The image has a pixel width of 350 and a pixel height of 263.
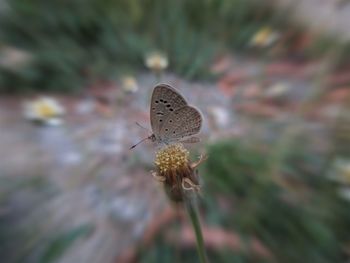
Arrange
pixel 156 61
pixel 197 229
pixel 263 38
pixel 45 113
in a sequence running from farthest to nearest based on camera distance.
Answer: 1. pixel 263 38
2. pixel 156 61
3. pixel 45 113
4. pixel 197 229

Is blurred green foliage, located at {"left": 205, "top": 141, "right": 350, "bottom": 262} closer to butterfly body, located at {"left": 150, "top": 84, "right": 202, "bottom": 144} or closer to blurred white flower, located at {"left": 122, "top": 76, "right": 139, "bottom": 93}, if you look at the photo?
blurred white flower, located at {"left": 122, "top": 76, "right": 139, "bottom": 93}

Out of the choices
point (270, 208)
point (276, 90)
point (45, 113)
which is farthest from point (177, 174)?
point (276, 90)

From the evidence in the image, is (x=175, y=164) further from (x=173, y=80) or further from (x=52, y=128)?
(x=52, y=128)

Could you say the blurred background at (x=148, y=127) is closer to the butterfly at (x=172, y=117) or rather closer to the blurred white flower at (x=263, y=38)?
the blurred white flower at (x=263, y=38)

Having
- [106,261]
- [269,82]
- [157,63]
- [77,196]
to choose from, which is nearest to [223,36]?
[269,82]

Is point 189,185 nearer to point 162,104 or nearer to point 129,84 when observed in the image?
point 162,104

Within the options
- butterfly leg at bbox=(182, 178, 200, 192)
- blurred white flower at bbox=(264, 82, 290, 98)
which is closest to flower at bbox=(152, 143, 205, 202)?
butterfly leg at bbox=(182, 178, 200, 192)
